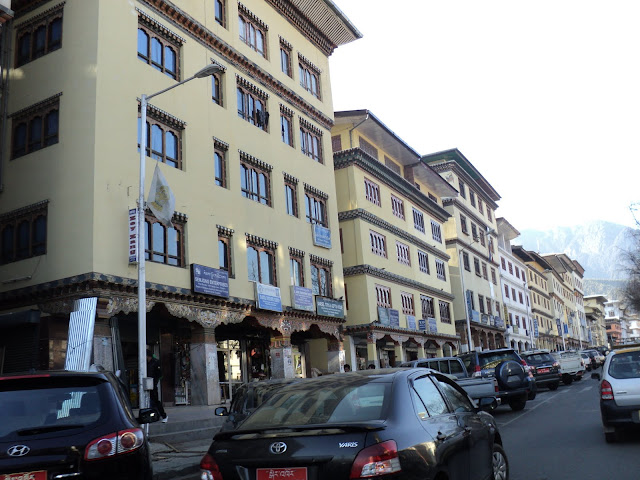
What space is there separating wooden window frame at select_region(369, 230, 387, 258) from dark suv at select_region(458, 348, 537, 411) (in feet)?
52.4

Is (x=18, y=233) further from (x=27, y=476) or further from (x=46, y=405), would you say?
(x=27, y=476)

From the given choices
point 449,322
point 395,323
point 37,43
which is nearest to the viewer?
point 37,43

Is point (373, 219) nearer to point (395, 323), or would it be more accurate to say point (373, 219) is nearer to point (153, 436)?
point (395, 323)

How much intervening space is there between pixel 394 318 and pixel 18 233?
21.6 m

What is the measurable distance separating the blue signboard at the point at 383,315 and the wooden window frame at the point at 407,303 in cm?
385

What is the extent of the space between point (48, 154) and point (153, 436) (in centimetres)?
982

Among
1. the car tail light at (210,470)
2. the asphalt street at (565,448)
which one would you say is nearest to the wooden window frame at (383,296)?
the asphalt street at (565,448)

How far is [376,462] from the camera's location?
450 cm

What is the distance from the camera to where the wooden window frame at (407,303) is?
39.3 metres

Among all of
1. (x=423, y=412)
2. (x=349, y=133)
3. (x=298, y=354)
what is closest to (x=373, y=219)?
(x=349, y=133)

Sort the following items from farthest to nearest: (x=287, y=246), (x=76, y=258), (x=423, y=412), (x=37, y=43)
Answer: (x=287, y=246), (x=37, y=43), (x=76, y=258), (x=423, y=412)

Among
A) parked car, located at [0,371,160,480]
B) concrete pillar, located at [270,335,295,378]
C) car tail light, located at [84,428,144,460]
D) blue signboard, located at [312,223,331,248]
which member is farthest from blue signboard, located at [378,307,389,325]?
car tail light, located at [84,428,144,460]

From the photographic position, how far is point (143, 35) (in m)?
22.0

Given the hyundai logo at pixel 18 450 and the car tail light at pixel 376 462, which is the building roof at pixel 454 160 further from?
the hyundai logo at pixel 18 450
